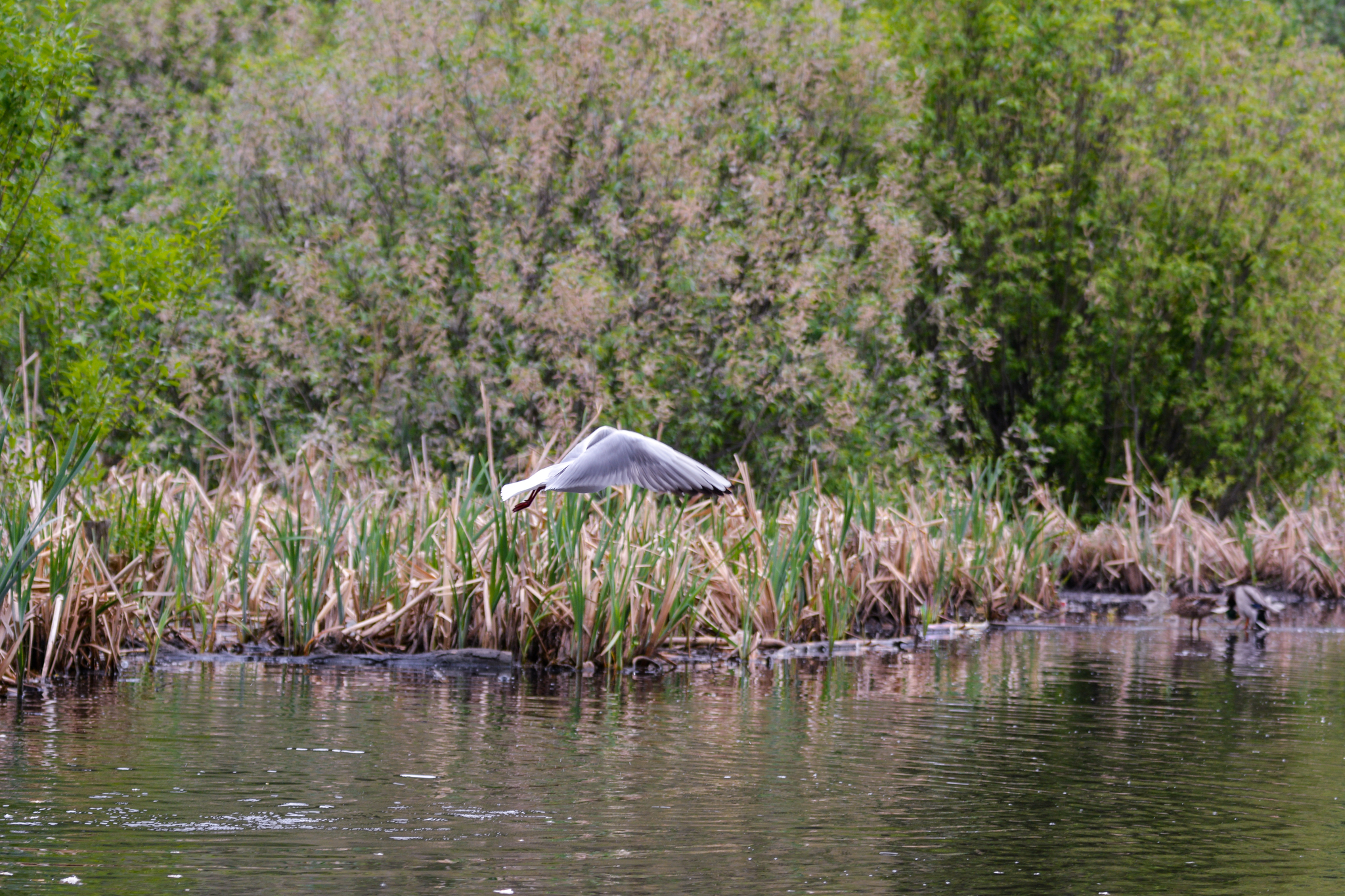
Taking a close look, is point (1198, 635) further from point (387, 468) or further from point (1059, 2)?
point (1059, 2)

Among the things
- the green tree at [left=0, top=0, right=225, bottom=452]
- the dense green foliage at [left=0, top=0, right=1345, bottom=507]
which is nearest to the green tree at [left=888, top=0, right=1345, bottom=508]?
the dense green foliage at [left=0, top=0, right=1345, bottom=507]

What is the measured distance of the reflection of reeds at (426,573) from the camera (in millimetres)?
10234

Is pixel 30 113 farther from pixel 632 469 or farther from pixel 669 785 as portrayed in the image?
pixel 669 785

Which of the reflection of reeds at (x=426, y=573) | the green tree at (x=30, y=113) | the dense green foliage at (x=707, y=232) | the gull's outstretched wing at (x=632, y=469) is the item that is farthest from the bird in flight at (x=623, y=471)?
the green tree at (x=30, y=113)

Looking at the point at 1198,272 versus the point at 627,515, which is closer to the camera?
the point at 627,515

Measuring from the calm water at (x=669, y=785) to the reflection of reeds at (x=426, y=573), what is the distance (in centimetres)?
53

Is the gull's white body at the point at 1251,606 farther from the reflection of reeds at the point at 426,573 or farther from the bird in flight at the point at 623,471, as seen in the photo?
the bird in flight at the point at 623,471

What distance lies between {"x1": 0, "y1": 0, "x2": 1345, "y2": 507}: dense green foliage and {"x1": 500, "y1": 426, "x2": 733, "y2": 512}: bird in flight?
13.7 ft

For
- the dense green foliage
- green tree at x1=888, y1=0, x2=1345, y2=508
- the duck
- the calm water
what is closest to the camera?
the calm water

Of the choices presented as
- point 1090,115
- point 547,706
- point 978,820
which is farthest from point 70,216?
point 978,820

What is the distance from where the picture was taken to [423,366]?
17.5 metres

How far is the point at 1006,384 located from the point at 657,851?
20.4 meters

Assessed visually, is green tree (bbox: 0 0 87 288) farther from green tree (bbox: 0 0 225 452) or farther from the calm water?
the calm water

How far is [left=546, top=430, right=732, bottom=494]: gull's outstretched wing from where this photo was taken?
8.11m
